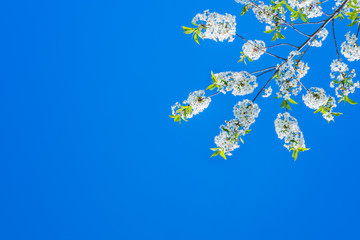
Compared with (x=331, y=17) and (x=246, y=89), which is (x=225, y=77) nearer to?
(x=246, y=89)

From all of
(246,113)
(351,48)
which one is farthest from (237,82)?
(351,48)

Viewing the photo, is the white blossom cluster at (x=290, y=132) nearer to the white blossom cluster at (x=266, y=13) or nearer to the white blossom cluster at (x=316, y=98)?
the white blossom cluster at (x=316, y=98)

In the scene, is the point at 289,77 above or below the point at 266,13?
below

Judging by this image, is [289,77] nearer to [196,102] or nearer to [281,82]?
[281,82]

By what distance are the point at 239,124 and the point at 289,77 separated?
34.3 inches

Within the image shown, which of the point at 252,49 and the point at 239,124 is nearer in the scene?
the point at 239,124

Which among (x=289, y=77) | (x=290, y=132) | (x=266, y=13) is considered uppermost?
(x=266, y=13)

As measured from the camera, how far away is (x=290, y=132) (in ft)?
11.3

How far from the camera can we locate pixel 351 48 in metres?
3.72

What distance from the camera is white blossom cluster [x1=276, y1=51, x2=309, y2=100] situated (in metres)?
3.30

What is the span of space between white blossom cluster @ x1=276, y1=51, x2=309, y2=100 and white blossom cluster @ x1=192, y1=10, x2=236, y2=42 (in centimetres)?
93

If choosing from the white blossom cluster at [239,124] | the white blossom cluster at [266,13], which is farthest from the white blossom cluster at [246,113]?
the white blossom cluster at [266,13]

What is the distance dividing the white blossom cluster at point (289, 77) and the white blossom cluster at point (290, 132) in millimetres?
310

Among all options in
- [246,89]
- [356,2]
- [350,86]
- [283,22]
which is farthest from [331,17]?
[246,89]
